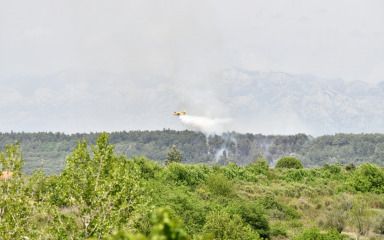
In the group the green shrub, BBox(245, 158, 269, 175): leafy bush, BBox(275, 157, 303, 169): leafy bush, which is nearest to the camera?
the green shrub

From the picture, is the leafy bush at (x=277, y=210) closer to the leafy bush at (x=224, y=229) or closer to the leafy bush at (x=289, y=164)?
the leafy bush at (x=224, y=229)

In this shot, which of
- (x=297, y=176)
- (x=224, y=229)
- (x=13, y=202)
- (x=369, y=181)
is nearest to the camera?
(x=13, y=202)

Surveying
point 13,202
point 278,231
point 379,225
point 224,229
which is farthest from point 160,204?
point 379,225

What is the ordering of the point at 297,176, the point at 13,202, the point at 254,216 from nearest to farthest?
the point at 13,202
the point at 254,216
the point at 297,176

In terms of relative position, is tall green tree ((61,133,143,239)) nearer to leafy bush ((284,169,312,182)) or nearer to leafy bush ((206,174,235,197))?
leafy bush ((206,174,235,197))

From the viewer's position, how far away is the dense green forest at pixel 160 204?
1336 centimetres

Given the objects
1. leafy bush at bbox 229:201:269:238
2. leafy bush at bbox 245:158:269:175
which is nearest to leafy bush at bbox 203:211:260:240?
leafy bush at bbox 229:201:269:238

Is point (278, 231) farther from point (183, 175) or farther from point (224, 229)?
point (183, 175)

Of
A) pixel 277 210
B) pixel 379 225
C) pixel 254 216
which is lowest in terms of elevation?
pixel 277 210

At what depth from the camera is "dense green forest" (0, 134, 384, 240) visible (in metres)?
13.4

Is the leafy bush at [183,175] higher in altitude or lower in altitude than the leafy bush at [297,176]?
higher

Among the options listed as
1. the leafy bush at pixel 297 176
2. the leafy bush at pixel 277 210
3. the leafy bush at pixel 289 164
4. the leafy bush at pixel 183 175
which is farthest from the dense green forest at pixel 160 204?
the leafy bush at pixel 289 164

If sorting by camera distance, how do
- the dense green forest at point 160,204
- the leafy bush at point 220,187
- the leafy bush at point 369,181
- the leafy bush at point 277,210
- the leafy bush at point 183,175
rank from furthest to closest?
the leafy bush at point 369,181
the leafy bush at point 183,175
the leafy bush at point 220,187
the leafy bush at point 277,210
the dense green forest at point 160,204

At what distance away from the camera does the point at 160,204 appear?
27.4 metres
